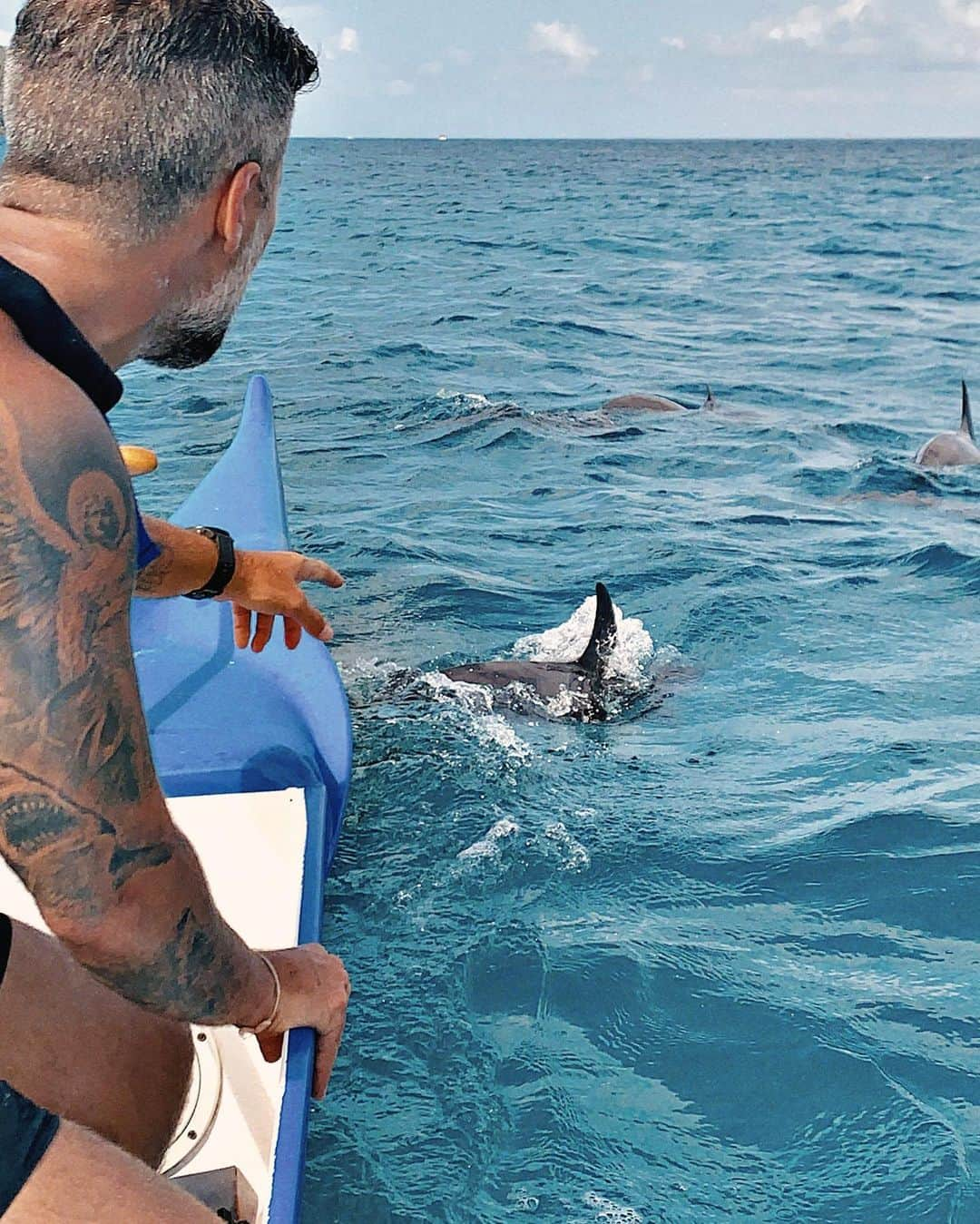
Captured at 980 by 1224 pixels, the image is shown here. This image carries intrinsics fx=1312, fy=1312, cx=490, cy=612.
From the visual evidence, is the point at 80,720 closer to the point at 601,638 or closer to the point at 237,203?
the point at 237,203

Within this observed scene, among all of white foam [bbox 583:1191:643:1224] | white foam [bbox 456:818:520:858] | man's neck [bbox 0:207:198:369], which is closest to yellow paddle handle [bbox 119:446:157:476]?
white foam [bbox 456:818:520:858]

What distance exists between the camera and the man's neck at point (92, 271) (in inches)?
65.8

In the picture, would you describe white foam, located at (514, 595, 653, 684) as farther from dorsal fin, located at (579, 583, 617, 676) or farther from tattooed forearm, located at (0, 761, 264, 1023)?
tattooed forearm, located at (0, 761, 264, 1023)

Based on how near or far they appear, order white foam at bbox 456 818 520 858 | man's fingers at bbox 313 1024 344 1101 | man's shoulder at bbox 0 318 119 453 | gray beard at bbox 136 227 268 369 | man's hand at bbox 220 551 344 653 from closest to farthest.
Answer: man's shoulder at bbox 0 318 119 453
gray beard at bbox 136 227 268 369
man's fingers at bbox 313 1024 344 1101
man's hand at bbox 220 551 344 653
white foam at bbox 456 818 520 858

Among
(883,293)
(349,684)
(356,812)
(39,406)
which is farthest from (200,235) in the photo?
(883,293)

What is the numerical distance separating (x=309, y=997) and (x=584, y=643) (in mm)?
4217

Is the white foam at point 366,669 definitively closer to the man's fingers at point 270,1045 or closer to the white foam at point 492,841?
the white foam at point 492,841

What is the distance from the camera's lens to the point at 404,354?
556 inches

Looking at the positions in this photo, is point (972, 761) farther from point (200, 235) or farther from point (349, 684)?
point (200, 235)

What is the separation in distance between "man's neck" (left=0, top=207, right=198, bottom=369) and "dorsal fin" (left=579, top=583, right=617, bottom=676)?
12.7 ft

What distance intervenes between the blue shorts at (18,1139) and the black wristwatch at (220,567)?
129 centimetres

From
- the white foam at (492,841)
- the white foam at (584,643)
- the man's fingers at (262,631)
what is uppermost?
the man's fingers at (262,631)

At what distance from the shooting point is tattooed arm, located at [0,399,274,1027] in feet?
4.86

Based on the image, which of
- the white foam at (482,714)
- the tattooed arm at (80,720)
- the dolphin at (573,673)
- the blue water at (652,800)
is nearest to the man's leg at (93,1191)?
the tattooed arm at (80,720)
